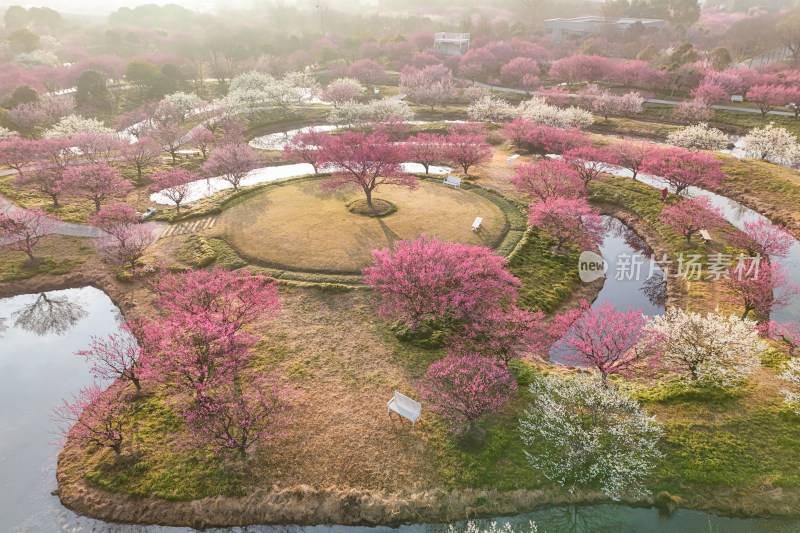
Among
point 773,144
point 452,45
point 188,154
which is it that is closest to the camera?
point 773,144

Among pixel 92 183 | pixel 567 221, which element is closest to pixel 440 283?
pixel 567 221

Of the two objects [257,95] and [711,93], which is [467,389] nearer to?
[257,95]

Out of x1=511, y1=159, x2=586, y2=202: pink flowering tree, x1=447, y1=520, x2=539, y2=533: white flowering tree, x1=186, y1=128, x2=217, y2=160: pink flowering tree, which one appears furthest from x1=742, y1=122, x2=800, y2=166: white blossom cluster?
x1=186, y1=128, x2=217, y2=160: pink flowering tree

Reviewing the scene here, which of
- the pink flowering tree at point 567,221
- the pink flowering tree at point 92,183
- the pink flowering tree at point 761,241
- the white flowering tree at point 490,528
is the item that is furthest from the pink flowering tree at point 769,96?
the pink flowering tree at point 92,183

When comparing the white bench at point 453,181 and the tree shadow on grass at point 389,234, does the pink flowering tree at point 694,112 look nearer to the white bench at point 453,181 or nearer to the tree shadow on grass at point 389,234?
the white bench at point 453,181

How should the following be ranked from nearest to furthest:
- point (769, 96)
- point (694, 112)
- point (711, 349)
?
point (711, 349) → point (769, 96) → point (694, 112)

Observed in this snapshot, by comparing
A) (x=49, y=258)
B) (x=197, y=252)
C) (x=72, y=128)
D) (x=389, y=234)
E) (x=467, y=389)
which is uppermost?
(x=72, y=128)

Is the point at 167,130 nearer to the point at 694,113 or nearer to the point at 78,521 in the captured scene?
the point at 78,521

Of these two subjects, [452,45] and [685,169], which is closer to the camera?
[685,169]
